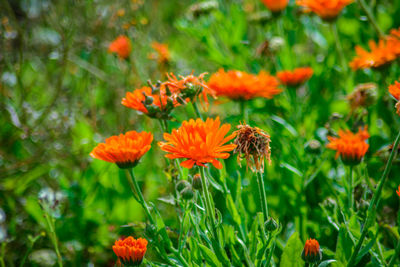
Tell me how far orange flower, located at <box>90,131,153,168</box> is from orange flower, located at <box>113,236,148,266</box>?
6.9 inches

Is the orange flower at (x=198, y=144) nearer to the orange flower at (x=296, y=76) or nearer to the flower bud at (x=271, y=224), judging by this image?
the flower bud at (x=271, y=224)

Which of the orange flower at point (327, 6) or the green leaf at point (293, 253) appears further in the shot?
the orange flower at point (327, 6)

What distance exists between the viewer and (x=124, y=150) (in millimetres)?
941

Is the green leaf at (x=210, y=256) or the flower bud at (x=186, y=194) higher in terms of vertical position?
the flower bud at (x=186, y=194)

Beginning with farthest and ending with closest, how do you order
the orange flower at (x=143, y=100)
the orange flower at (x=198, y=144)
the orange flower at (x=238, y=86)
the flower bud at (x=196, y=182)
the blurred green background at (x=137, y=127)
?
the blurred green background at (x=137, y=127) → the orange flower at (x=238, y=86) → the orange flower at (x=143, y=100) → the flower bud at (x=196, y=182) → the orange flower at (x=198, y=144)

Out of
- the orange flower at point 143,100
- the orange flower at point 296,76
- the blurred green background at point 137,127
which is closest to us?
the orange flower at point 143,100

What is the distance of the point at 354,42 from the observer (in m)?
2.20

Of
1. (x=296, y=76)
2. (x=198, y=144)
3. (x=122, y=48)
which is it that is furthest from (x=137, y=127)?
(x=198, y=144)

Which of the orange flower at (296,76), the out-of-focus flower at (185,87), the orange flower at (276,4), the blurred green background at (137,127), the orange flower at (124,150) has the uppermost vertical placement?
the out-of-focus flower at (185,87)

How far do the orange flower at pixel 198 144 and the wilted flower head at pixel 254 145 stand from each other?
63 mm

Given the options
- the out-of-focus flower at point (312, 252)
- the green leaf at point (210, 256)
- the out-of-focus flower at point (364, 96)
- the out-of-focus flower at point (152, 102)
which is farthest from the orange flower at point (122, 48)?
the out-of-focus flower at point (312, 252)

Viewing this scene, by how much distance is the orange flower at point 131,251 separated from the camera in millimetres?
909

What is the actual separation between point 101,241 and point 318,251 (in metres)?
0.99

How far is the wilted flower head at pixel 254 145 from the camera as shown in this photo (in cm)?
96
